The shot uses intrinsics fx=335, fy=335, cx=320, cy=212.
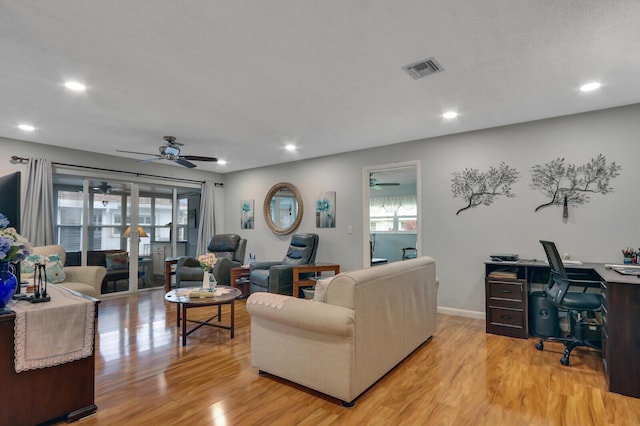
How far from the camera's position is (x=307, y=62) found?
2.61 metres

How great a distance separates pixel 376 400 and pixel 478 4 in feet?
8.49

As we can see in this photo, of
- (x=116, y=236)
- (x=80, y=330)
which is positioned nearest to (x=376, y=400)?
(x=80, y=330)

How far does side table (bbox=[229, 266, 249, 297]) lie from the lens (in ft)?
18.0

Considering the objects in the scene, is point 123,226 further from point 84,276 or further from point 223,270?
point 223,270

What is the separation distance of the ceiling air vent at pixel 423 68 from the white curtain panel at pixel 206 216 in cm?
555

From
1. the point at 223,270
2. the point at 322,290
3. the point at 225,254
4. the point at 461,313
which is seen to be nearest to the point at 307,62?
the point at 322,290

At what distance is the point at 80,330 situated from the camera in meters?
2.09

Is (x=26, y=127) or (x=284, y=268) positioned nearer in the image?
(x=26, y=127)

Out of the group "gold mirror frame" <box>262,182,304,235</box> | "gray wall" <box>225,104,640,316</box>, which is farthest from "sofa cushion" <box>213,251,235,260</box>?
"gray wall" <box>225,104,640,316</box>

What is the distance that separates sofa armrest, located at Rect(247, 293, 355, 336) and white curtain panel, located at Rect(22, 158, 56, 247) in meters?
4.18

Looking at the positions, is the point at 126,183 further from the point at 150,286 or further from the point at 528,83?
the point at 528,83

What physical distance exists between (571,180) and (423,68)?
2.47 metres

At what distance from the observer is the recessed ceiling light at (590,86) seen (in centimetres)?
300

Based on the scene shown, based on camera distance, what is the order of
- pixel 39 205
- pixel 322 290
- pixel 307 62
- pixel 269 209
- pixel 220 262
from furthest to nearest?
pixel 269 209, pixel 220 262, pixel 39 205, pixel 307 62, pixel 322 290
